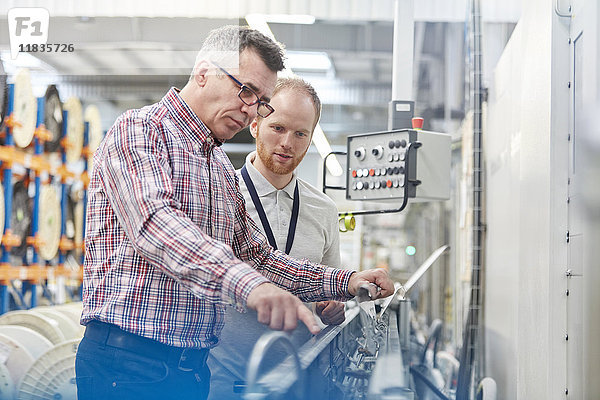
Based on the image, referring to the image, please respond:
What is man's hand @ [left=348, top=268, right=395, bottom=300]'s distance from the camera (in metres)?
1.74

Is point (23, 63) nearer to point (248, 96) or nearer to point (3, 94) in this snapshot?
point (3, 94)

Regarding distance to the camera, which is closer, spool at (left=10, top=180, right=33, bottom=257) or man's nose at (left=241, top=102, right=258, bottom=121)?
man's nose at (left=241, top=102, right=258, bottom=121)

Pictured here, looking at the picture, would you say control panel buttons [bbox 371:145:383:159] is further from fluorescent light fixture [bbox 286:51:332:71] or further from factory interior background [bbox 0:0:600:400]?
fluorescent light fixture [bbox 286:51:332:71]

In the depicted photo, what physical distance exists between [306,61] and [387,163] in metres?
0.46

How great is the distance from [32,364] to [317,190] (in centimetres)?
98

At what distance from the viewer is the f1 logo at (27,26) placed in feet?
5.51

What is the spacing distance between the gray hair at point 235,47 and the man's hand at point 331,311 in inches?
22.7

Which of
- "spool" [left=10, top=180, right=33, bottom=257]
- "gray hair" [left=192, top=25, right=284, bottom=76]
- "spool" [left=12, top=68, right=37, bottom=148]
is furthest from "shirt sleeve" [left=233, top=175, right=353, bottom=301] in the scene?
"spool" [left=10, top=180, right=33, bottom=257]

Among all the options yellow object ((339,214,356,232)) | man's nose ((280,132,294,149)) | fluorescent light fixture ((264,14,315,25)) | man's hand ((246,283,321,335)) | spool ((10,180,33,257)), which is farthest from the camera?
spool ((10,180,33,257))

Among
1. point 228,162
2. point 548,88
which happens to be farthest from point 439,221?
point 228,162

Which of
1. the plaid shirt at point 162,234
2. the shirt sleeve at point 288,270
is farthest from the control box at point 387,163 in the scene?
the plaid shirt at point 162,234

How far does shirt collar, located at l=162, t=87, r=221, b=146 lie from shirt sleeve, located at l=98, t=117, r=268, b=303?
3.2 inches

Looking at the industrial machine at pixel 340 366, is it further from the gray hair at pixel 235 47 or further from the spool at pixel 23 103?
the spool at pixel 23 103

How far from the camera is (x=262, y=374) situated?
50.5 inches
